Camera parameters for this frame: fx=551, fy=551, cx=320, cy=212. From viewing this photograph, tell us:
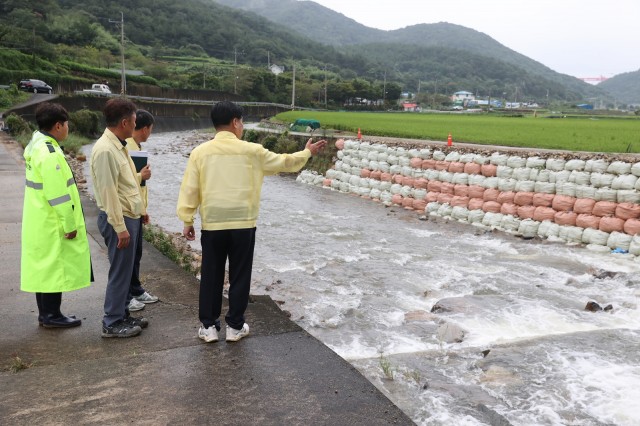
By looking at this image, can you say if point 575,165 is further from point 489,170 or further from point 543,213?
point 489,170

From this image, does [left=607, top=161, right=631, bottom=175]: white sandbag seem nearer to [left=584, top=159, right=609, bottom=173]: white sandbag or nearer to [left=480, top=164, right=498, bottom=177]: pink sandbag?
[left=584, top=159, right=609, bottom=173]: white sandbag

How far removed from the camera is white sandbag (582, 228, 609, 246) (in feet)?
32.7

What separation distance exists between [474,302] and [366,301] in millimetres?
1359

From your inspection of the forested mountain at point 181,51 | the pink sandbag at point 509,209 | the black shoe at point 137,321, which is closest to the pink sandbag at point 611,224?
the pink sandbag at point 509,209

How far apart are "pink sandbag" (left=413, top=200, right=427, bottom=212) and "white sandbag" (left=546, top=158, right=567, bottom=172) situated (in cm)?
356

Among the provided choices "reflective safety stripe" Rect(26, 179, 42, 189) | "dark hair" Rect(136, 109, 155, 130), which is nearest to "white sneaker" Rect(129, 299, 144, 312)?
"reflective safety stripe" Rect(26, 179, 42, 189)

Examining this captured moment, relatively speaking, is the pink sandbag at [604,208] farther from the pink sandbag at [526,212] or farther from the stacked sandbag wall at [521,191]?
the pink sandbag at [526,212]

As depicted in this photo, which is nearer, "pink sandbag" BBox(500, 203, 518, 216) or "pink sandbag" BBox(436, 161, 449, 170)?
"pink sandbag" BBox(500, 203, 518, 216)

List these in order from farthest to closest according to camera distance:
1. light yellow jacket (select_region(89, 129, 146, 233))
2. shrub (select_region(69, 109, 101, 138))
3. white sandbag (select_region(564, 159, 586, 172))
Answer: shrub (select_region(69, 109, 101, 138)), white sandbag (select_region(564, 159, 586, 172)), light yellow jacket (select_region(89, 129, 146, 233))

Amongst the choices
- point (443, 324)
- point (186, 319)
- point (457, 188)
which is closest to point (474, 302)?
point (443, 324)

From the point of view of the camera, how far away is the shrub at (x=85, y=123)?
28.1 meters

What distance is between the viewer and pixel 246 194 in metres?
3.74

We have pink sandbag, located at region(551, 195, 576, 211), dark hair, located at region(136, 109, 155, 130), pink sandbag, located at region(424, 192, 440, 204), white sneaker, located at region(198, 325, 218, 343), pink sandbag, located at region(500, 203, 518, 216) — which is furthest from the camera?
pink sandbag, located at region(424, 192, 440, 204)

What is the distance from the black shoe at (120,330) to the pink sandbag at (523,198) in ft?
31.5
